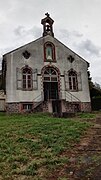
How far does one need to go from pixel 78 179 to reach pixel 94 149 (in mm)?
2832

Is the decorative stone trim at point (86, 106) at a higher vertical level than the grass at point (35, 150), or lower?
higher

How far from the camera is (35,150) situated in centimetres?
1009

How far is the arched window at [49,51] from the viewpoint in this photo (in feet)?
95.7

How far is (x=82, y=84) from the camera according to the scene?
1169 inches

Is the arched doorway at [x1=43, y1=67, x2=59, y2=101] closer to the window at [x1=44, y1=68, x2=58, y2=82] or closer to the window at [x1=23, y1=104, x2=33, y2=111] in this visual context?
the window at [x1=44, y1=68, x2=58, y2=82]

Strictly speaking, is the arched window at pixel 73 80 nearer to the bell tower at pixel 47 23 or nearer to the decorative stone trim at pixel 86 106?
the decorative stone trim at pixel 86 106

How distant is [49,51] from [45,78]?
10.4ft

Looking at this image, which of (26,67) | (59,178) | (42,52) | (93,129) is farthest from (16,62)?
(59,178)

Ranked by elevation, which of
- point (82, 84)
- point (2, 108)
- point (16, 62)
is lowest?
point (2, 108)

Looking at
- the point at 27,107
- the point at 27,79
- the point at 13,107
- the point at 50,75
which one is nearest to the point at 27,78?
the point at 27,79

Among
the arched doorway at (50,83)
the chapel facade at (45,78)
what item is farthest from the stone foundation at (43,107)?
the arched doorway at (50,83)

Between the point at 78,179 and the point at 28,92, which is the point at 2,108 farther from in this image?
the point at 78,179

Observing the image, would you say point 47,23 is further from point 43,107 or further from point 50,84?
point 43,107

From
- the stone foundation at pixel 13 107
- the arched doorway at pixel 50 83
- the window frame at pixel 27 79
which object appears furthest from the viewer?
the arched doorway at pixel 50 83
